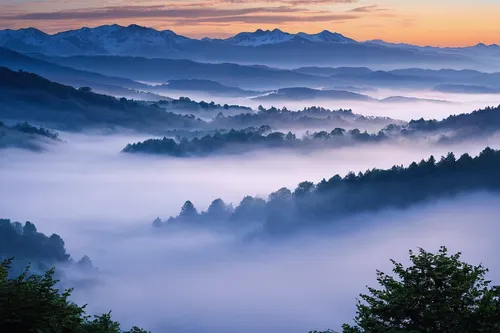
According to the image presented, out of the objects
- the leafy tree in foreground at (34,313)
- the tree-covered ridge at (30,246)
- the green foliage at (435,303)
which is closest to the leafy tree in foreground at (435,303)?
the green foliage at (435,303)

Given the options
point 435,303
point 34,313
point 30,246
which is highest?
point 30,246

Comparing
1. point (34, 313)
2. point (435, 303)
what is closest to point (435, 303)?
point (435, 303)

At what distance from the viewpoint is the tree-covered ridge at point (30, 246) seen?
6329 inches

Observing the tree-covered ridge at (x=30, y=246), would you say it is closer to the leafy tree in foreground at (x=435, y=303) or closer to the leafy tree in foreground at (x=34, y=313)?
the leafy tree in foreground at (x=34, y=313)

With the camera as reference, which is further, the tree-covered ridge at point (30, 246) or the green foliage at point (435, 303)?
the tree-covered ridge at point (30, 246)

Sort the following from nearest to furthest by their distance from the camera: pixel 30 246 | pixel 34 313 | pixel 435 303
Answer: pixel 435 303 < pixel 34 313 < pixel 30 246

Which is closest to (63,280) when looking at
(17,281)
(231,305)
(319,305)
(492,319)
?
(231,305)

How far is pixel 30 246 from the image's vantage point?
166 meters

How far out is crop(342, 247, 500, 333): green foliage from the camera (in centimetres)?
2625

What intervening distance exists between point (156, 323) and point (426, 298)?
477 ft

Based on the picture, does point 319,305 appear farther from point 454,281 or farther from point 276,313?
point 454,281

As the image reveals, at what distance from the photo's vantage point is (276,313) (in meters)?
183

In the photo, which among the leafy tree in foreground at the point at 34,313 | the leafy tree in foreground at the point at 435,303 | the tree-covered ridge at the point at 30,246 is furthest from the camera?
the tree-covered ridge at the point at 30,246

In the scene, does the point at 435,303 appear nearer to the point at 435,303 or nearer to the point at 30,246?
the point at 435,303
